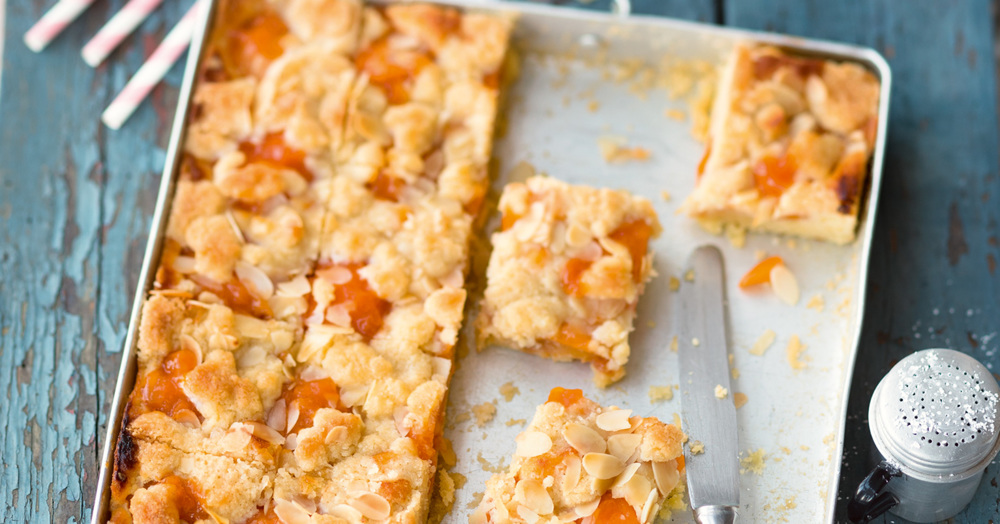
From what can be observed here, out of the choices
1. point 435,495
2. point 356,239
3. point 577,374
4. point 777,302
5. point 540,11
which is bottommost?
point 435,495

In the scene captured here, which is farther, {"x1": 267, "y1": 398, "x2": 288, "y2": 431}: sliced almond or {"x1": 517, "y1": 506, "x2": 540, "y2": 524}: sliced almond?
{"x1": 267, "y1": 398, "x2": 288, "y2": 431}: sliced almond

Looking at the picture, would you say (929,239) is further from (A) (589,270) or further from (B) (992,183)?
(A) (589,270)

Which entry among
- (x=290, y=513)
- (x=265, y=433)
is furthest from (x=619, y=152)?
(x=290, y=513)

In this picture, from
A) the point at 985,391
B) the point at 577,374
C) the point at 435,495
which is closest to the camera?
the point at 985,391

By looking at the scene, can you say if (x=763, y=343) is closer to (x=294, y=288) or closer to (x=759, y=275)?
(x=759, y=275)

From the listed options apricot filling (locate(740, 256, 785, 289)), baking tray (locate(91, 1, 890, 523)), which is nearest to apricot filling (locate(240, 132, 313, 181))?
baking tray (locate(91, 1, 890, 523))

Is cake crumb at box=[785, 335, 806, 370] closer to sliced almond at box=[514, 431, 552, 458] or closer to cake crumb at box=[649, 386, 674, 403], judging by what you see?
cake crumb at box=[649, 386, 674, 403]

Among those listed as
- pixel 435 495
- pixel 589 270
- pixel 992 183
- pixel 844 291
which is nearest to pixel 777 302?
pixel 844 291
